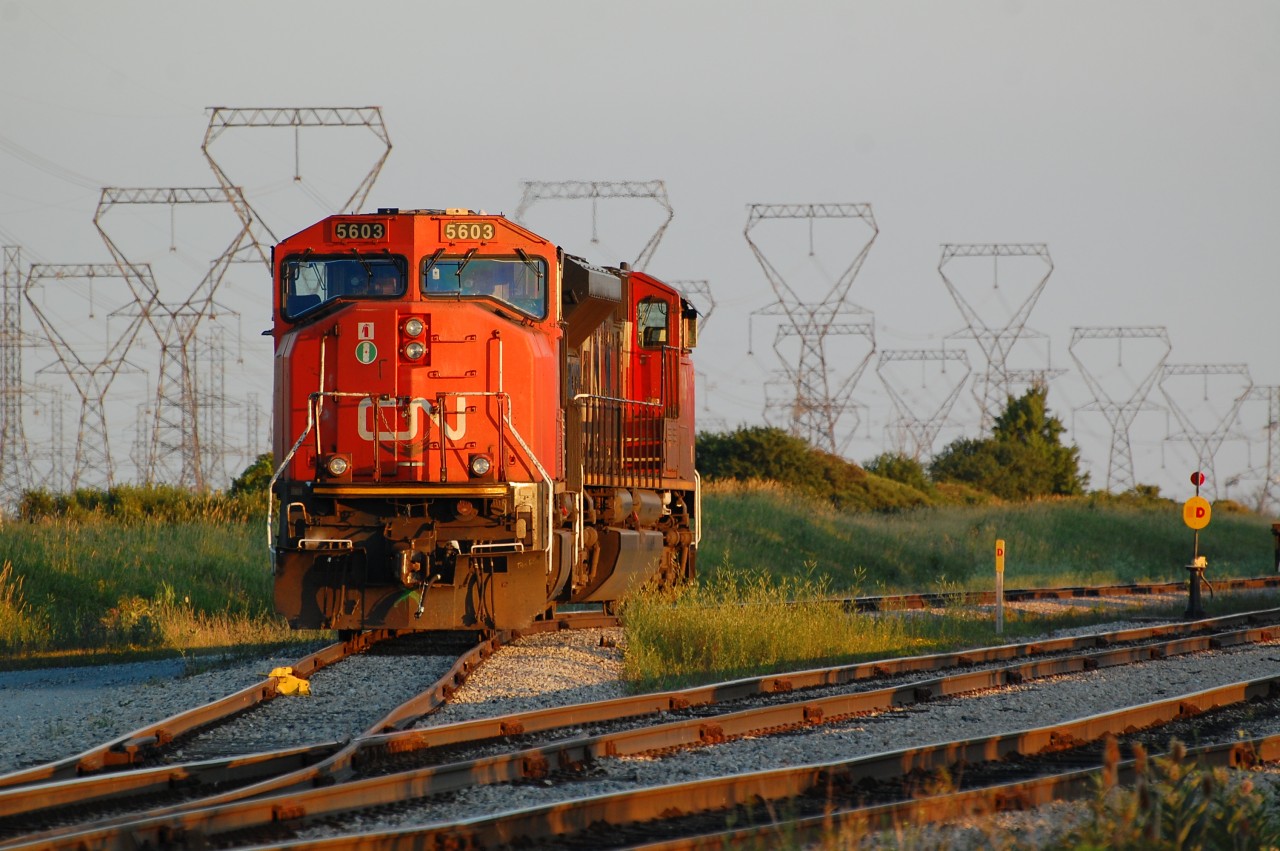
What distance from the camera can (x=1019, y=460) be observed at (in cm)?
5888

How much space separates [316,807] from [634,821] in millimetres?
1373

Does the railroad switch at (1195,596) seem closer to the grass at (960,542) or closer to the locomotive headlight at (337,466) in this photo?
the grass at (960,542)

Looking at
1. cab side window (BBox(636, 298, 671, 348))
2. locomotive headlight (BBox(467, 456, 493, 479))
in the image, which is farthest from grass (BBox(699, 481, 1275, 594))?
locomotive headlight (BBox(467, 456, 493, 479))

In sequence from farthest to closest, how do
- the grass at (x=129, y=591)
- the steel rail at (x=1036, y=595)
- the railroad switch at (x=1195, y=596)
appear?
1. the steel rail at (x=1036, y=595)
2. the railroad switch at (x=1195, y=596)
3. the grass at (x=129, y=591)

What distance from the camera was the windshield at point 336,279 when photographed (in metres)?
12.7

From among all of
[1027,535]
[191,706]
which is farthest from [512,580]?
[1027,535]

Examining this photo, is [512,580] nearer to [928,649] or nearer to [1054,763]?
[928,649]

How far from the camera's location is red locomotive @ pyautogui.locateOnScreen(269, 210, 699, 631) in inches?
479

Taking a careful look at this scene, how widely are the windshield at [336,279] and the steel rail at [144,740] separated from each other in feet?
10.3

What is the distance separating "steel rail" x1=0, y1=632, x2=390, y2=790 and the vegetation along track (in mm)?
1231

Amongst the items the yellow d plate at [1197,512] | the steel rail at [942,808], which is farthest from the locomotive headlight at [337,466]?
the yellow d plate at [1197,512]

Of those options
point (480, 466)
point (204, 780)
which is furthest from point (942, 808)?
point (480, 466)

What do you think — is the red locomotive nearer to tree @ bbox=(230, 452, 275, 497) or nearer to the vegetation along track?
the vegetation along track

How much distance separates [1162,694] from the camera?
1125 centimetres
